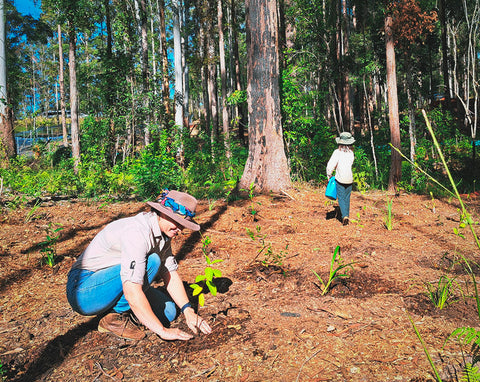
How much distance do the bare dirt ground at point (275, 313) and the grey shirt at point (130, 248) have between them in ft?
2.00

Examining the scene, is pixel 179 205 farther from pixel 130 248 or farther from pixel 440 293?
pixel 440 293

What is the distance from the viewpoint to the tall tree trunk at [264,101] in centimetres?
650

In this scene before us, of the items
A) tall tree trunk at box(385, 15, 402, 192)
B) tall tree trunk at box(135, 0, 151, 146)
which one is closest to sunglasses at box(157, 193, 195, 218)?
tall tree trunk at box(385, 15, 402, 192)

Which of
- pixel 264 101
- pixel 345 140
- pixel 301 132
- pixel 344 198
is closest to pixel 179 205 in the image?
pixel 344 198

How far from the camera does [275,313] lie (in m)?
2.70

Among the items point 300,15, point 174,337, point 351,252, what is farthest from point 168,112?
point 174,337

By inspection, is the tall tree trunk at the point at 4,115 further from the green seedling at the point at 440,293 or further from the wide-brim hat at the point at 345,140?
the green seedling at the point at 440,293

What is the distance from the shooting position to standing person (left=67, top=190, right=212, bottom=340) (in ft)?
7.34

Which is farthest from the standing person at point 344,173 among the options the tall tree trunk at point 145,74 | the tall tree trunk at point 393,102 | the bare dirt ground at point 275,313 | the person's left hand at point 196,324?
the tall tree trunk at point 145,74

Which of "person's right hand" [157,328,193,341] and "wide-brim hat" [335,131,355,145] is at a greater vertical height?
"wide-brim hat" [335,131,355,145]

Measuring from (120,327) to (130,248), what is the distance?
30.4 inches

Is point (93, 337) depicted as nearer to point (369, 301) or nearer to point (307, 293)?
point (307, 293)

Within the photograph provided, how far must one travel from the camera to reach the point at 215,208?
5980 mm

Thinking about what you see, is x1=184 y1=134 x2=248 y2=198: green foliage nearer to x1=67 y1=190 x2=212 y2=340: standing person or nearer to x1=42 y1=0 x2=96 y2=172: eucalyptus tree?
x1=42 y1=0 x2=96 y2=172: eucalyptus tree
